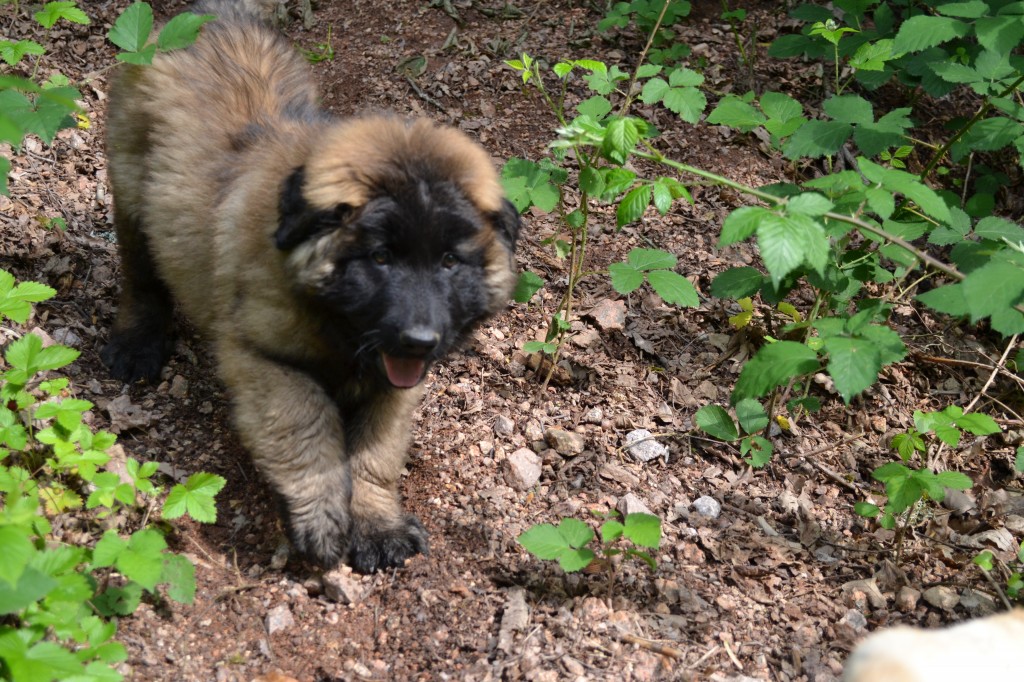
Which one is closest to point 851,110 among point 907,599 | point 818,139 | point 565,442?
point 818,139

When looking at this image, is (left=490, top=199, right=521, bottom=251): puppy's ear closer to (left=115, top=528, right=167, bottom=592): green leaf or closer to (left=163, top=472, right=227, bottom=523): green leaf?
(left=163, top=472, right=227, bottom=523): green leaf

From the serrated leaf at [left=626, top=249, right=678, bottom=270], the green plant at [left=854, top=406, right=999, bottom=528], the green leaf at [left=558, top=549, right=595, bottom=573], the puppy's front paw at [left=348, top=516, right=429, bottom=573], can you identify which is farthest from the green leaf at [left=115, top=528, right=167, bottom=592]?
the green plant at [left=854, top=406, right=999, bottom=528]

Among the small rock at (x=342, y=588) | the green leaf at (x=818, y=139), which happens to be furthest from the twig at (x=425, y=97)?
the small rock at (x=342, y=588)

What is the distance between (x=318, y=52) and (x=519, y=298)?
3.13m

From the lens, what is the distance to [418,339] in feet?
10.5

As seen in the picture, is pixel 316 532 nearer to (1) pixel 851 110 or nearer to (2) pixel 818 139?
(2) pixel 818 139

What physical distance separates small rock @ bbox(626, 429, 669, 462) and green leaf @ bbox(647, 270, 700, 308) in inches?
31.1

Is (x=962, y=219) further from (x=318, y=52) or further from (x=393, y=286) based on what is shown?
(x=318, y=52)

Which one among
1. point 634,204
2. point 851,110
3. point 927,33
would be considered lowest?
point 634,204

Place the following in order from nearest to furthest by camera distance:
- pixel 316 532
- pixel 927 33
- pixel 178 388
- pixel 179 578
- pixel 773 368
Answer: pixel 179 578 < pixel 773 368 < pixel 316 532 < pixel 927 33 < pixel 178 388

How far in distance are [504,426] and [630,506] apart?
0.77m

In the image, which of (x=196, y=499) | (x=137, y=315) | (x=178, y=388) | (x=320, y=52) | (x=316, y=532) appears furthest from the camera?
(x=320, y=52)

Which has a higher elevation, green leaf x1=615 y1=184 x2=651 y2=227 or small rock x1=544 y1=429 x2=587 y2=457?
green leaf x1=615 y1=184 x2=651 y2=227

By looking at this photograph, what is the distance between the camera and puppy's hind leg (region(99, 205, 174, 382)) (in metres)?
4.55
